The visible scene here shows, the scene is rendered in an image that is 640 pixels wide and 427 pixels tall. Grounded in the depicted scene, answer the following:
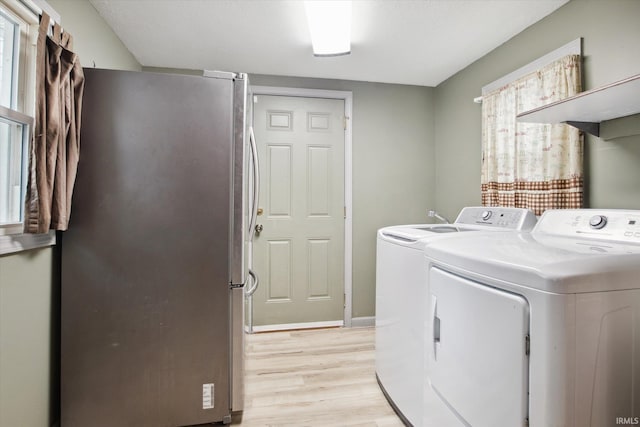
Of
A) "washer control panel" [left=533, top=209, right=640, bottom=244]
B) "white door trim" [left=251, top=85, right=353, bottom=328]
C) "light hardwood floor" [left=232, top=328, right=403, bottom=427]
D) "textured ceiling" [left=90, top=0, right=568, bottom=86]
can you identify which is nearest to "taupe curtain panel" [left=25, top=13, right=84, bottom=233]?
"textured ceiling" [left=90, top=0, right=568, bottom=86]

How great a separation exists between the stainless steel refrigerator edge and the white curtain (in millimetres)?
1800

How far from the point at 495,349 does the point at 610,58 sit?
1.69 metres

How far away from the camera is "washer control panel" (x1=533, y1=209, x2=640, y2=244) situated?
1204 mm

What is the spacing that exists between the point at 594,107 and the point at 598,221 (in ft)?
1.73

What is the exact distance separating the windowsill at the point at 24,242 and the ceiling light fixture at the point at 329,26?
1.81 m

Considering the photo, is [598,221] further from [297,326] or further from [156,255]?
[297,326]

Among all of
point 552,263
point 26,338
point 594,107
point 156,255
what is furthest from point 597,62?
point 26,338

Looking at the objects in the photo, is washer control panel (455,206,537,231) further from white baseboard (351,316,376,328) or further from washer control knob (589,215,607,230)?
white baseboard (351,316,376,328)

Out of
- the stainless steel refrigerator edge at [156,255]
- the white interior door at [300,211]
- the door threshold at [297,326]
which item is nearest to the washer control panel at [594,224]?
the stainless steel refrigerator edge at [156,255]

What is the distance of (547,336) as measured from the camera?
31.2 inches

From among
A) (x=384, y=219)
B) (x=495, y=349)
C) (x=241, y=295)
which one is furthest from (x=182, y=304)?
(x=384, y=219)

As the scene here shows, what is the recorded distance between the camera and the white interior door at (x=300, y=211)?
2930mm

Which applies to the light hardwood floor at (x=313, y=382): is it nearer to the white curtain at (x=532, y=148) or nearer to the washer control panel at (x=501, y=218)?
the washer control panel at (x=501, y=218)

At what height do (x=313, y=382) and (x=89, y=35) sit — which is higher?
(x=89, y=35)
